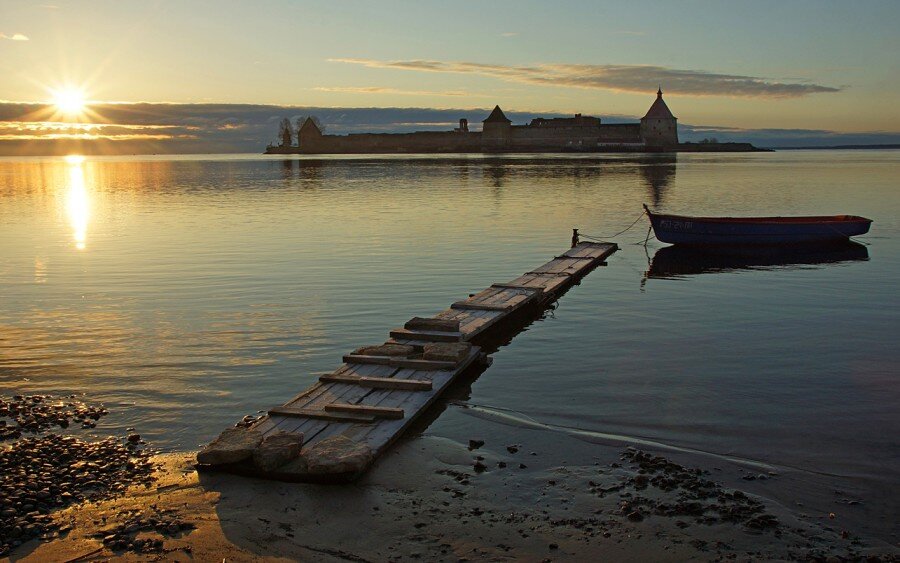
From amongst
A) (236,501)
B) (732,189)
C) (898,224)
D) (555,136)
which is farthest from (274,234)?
(555,136)

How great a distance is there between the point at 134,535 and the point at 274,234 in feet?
79.4

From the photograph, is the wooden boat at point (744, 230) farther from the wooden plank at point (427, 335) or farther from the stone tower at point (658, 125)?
the stone tower at point (658, 125)

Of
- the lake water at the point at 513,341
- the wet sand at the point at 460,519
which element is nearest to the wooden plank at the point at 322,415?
the wet sand at the point at 460,519

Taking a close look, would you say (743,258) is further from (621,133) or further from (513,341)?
(621,133)

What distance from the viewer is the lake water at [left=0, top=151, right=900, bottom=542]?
9680mm

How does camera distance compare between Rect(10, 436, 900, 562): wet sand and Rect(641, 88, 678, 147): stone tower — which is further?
Rect(641, 88, 678, 147): stone tower

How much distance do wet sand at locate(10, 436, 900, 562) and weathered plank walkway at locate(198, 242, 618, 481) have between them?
0.65 feet

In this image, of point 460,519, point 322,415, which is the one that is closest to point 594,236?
point 322,415

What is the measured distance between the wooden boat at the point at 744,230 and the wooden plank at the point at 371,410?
20.5 m

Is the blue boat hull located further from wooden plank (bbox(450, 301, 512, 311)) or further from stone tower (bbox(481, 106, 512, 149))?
stone tower (bbox(481, 106, 512, 149))

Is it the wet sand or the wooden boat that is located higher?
the wooden boat

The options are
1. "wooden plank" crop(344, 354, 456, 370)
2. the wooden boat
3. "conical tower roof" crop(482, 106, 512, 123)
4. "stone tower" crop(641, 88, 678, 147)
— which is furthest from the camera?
"conical tower roof" crop(482, 106, 512, 123)

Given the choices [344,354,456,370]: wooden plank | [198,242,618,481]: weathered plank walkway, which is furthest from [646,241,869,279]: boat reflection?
[344,354,456,370]: wooden plank

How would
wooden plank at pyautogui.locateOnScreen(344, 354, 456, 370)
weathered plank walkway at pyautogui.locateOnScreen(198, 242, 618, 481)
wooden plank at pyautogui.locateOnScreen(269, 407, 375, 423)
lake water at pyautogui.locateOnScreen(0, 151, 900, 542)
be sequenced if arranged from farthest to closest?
wooden plank at pyautogui.locateOnScreen(344, 354, 456, 370), lake water at pyautogui.locateOnScreen(0, 151, 900, 542), wooden plank at pyautogui.locateOnScreen(269, 407, 375, 423), weathered plank walkway at pyautogui.locateOnScreen(198, 242, 618, 481)
